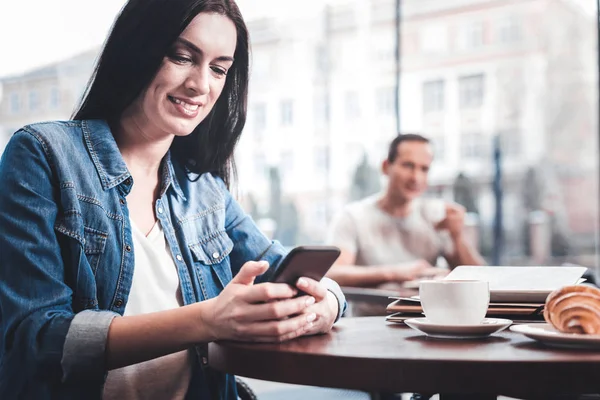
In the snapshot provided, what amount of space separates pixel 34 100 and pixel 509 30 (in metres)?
6.59

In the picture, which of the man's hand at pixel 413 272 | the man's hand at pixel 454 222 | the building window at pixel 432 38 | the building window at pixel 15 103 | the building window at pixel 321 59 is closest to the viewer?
the man's hand at pixel 413 272

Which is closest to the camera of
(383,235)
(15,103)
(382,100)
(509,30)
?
(383,235)

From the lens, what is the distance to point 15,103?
5.39m

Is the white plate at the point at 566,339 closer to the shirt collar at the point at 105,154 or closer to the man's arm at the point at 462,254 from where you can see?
the shirt collar at the point at 105,154

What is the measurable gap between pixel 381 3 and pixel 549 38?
4.02m

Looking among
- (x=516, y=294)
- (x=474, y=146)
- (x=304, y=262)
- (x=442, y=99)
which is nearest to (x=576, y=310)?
Answer: (x=516, y=294)

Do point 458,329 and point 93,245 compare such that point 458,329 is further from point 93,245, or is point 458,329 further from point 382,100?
point 382,100

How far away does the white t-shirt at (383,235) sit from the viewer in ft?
11.0

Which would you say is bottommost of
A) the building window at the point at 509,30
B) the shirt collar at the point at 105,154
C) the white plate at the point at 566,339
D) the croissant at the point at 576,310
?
the white plate at the point at 566,339

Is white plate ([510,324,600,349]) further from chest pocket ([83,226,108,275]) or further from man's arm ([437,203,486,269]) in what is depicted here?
man's arm ([437,203,486,269])

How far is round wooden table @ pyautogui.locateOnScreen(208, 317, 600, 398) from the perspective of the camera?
0.79 metres

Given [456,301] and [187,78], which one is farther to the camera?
[187,78]

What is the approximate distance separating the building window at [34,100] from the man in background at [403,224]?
3.21m

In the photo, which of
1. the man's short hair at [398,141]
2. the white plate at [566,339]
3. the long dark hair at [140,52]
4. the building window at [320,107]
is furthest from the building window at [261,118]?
the white plate at [566,339]
